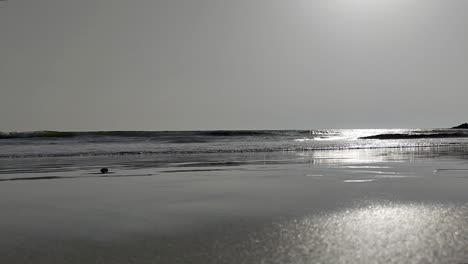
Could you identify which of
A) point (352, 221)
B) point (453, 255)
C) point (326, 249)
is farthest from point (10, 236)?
point (453, 255)

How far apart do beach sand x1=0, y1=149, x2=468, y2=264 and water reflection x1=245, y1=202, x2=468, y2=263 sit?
11 mm

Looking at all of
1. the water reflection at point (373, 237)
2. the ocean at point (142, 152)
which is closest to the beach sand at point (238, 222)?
the water reflection at point (373, 237)

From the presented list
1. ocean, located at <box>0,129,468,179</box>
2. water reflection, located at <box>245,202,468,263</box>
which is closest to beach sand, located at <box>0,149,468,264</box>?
water reflection, located at <box>245,202,468,263</box>

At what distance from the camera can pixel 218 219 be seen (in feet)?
20.5

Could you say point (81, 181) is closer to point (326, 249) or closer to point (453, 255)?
point (326, 249)

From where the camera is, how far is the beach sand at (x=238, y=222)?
4383 millimetres

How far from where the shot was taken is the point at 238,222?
235 inches

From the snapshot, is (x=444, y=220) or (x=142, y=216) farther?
(x=142, y=216)

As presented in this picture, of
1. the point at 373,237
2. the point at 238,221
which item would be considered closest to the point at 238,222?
the point at 238,221

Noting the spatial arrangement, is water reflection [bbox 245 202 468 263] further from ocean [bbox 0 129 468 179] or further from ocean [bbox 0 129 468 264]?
ocean [bbox 0 129 468 179]

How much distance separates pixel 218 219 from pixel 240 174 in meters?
6.72

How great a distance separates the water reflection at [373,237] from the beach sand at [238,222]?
0.04ft

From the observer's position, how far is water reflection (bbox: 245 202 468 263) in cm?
420

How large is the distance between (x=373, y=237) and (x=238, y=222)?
183cm
